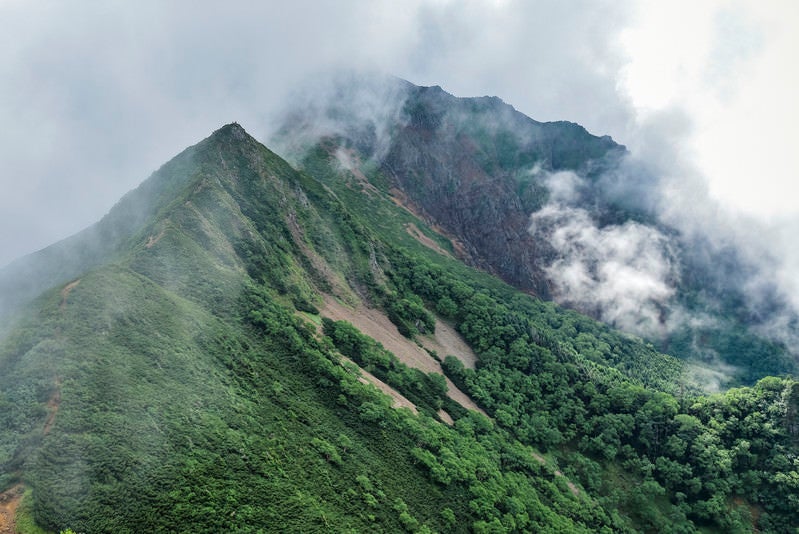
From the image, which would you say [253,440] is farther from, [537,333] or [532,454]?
[537,333]

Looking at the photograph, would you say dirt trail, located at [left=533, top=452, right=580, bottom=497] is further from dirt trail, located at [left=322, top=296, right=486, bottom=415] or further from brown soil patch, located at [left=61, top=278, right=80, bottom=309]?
brown soil patch, located at [left=61, top=278, right=80, bottom=309]

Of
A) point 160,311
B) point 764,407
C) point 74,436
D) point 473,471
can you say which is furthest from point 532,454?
point 74,436

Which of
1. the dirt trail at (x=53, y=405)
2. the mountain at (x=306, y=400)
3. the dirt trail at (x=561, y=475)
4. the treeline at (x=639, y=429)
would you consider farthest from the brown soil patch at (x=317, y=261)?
the dirt trail at (x=53, y=405)

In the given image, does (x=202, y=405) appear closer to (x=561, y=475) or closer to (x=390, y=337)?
(x=390, y=337)

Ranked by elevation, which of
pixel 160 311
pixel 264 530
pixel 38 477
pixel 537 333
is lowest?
pixel 38 477

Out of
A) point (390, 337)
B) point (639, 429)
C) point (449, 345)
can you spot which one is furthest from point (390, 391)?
point (639, 429)
